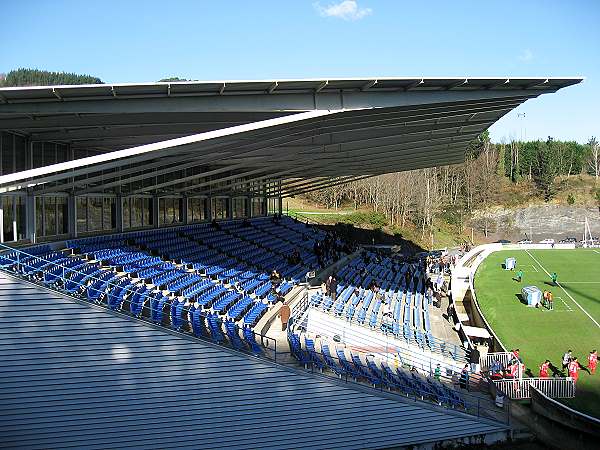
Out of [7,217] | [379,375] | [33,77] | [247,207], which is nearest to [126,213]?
[7,217]

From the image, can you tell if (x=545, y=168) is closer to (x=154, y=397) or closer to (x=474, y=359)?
(x=474, y=359)

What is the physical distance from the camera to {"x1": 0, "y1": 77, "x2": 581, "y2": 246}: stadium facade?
1323cm

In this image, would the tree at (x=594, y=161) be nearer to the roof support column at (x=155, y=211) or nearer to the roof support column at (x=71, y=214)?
the roof support column at (x=155, y=211)

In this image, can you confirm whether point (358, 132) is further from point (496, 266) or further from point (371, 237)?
point (371, 237)

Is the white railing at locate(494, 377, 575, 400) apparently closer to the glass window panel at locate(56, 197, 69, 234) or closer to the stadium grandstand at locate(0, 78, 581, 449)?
the stadium grandstand at locate(0, 78, 581, 449)

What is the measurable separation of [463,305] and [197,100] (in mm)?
20718

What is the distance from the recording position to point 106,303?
41.5 feet

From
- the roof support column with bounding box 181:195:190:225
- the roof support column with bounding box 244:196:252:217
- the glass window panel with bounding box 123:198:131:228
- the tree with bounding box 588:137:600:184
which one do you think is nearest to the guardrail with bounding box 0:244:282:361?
the glass window panel with bounding box 123:198:131:228

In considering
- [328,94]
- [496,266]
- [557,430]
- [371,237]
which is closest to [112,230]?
[328,94]

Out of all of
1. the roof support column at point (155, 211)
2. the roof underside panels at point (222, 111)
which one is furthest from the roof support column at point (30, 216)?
the roof support column at point (155, 211)

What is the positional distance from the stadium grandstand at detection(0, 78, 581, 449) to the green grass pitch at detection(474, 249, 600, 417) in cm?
246

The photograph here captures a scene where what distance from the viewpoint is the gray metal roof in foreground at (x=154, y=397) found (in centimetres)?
1119

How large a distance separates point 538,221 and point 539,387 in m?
58.7

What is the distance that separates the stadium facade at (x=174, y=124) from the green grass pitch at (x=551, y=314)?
7.67 metres
